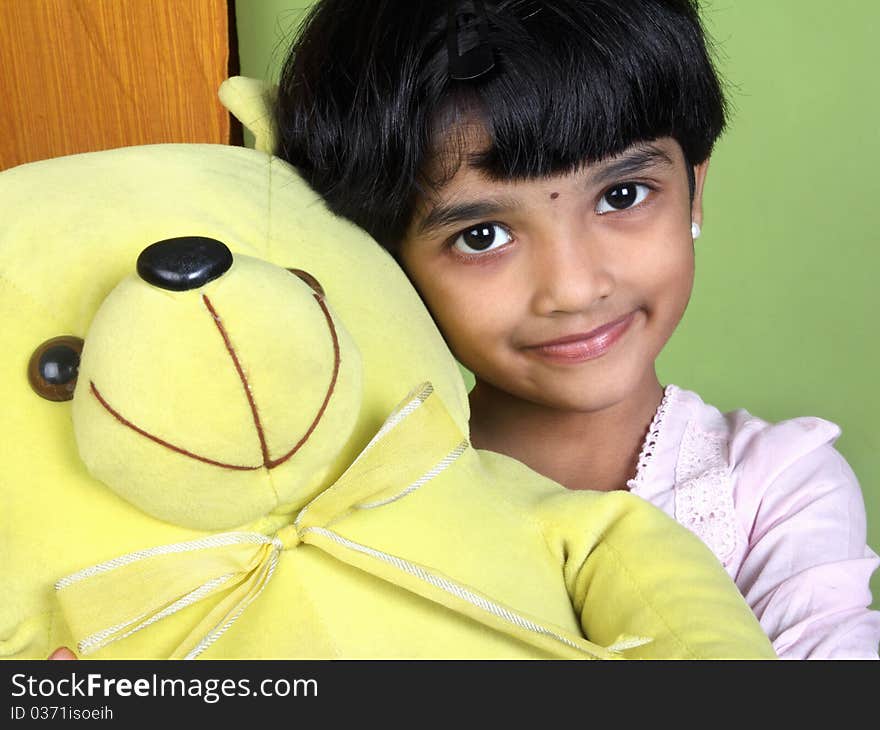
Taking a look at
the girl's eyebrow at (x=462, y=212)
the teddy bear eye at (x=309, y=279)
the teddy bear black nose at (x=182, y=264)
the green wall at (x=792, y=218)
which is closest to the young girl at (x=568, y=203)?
the girl's eyebrow at (x=462, y=212)

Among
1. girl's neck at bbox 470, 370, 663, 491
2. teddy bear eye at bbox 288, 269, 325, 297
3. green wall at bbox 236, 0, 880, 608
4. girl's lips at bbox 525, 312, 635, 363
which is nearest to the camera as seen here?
Answer: teddy bear eye at bbox 288, 269, 325, 297

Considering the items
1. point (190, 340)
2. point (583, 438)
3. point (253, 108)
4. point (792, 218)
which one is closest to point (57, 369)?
point (190, 340)

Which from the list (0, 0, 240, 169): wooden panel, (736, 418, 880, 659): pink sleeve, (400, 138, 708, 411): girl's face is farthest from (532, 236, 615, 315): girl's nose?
(0, 0, 240, 169): wooden panel

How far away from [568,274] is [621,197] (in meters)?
0.09

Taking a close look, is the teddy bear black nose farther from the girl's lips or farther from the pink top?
the pink top

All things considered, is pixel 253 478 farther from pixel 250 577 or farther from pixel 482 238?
pixel 482 238

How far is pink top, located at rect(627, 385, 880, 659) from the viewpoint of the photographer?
0.80m

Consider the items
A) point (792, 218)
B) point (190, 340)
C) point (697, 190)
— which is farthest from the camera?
point (792, 218)

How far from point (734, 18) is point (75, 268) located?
989 millimetres

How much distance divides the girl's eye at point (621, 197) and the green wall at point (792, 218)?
0.54m

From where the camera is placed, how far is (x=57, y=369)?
521 mm

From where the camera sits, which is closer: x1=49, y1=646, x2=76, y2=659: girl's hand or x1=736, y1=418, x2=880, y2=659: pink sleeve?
x1=49, y1=646, x2=76, y2=659: girl's hand

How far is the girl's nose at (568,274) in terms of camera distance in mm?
772
